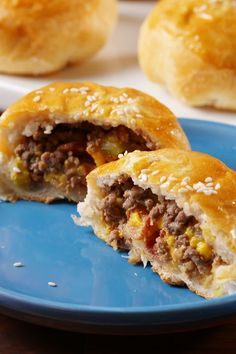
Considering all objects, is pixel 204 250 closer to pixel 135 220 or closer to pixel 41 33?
pixel 135 220

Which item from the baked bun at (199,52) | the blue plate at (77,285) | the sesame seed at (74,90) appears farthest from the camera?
the baked bun at (199,52)

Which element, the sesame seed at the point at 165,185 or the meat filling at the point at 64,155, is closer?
the sesame seed at the point at 165,185

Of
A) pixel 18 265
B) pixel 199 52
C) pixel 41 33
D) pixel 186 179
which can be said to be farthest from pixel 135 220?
pixel 41 33

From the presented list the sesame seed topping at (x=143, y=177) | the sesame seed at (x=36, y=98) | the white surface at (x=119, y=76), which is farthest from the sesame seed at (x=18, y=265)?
the white surface at (x=119, y=76)

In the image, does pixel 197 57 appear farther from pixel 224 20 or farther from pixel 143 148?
pixel 143 148

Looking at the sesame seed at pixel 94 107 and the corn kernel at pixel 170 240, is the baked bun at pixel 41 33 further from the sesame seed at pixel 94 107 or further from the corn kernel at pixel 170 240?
the corn kernel at pixel 170 240

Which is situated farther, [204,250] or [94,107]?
[94,107]

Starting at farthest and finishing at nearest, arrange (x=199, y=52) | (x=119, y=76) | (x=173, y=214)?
(x=119, y=76)
(x=199, y=52)
(x=173, y=214)

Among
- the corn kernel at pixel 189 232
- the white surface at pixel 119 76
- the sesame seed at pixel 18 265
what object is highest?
the corn kernel at pixel 189 232
